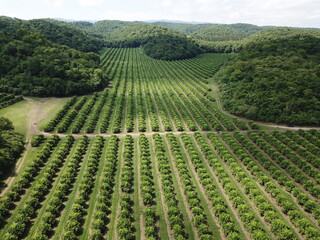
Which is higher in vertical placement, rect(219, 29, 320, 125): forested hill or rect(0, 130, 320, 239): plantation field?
rect(219, 29, 320, 125): forested hill

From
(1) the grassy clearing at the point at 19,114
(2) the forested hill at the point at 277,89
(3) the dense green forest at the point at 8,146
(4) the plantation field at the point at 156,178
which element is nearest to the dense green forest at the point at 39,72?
(1) the grassy clearing at the point at 19,114

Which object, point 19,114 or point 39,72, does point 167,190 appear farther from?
point 39,72

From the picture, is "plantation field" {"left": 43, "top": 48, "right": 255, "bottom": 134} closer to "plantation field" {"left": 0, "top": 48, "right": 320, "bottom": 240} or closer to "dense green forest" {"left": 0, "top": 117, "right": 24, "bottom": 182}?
"plantation field" {"left": 0, "top": 48, "right": 320, "bottom": 240}

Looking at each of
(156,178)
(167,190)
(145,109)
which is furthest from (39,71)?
(167,190)

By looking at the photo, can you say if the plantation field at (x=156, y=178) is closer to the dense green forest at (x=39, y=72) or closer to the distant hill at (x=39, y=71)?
the dense green forest at (x=39, y=72)

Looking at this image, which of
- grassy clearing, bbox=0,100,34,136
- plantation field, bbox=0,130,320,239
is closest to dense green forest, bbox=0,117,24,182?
plantation field, bbox=0,130,320,239

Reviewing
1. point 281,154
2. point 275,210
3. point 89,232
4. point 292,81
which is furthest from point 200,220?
point 292,81
